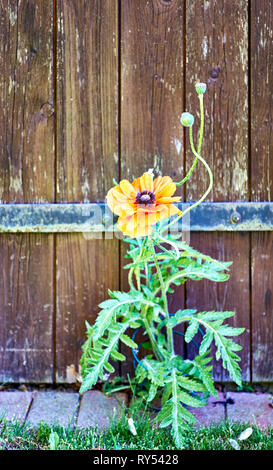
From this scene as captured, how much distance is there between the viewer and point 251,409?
189 cm

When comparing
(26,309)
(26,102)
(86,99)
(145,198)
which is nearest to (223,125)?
(86,99)

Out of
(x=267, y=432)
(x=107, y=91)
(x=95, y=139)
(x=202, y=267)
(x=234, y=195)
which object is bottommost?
(x=267, y=432)

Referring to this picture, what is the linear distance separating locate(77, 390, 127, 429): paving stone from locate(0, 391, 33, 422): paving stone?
8.3 inches

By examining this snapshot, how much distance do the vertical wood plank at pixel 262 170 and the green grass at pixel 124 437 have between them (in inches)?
15.6

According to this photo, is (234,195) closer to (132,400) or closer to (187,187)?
(187,187)

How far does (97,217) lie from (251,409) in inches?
36.5

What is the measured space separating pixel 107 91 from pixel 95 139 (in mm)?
194

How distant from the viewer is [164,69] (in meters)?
2.00

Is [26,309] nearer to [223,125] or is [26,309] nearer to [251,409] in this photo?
[251,409]

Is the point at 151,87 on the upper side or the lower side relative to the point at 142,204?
upper

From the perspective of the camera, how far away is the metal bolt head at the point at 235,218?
1.98m
